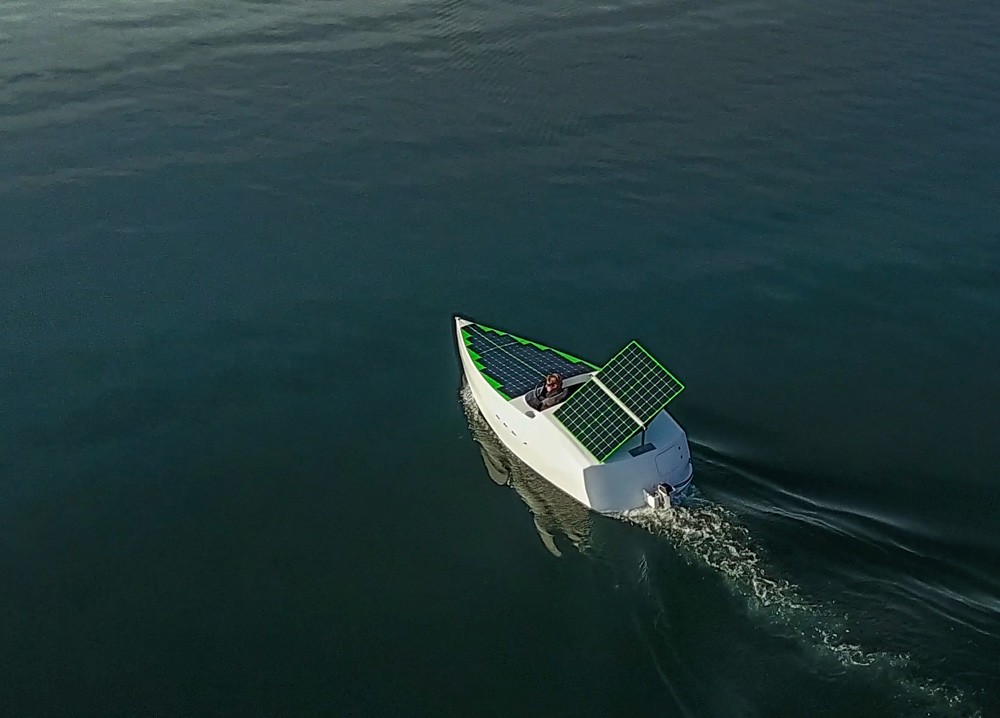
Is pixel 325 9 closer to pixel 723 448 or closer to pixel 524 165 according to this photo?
pixel 524 165

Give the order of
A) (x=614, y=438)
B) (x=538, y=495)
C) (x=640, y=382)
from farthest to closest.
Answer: (x=538, y=495)
(x=640, y=382)
(x=614, y=438)

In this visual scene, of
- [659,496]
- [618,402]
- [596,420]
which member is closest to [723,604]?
[659,496]

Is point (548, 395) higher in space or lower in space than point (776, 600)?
higher

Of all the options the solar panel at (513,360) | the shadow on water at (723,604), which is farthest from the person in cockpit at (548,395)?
the shadow on water at (723,604)

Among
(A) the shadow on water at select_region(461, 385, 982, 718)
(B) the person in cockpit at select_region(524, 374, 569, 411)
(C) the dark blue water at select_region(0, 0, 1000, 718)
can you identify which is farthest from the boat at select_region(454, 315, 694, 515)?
(C) the dark blue water at select_region(0, 0, 1000, 718)

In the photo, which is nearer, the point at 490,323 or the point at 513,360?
Result: the point at 513,360

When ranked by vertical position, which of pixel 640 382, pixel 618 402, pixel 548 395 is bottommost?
pixel 548 395

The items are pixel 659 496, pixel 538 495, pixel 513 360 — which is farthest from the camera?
pixel 513 360

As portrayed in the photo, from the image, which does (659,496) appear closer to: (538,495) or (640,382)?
(640,382)
